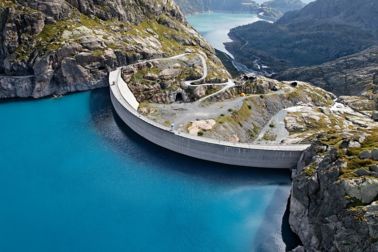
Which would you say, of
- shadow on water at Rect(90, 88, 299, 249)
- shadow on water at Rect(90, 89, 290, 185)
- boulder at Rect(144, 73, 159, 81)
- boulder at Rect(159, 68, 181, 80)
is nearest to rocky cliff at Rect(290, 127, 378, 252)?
shadow on water at Rect(90, 88, 299, 249)

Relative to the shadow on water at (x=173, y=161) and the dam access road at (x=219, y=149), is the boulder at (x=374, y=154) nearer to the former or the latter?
the shadow on water at (x=173, y=161)

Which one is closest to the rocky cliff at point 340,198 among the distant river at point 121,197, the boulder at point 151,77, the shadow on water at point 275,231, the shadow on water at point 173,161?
the shadow on water at point 275,231

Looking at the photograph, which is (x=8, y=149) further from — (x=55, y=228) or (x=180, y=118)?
(x=180, y=118)

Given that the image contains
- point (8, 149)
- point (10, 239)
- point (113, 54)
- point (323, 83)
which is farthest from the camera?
point (323, 83)

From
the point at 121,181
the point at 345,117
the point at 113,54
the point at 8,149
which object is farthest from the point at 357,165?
the point at 113,54

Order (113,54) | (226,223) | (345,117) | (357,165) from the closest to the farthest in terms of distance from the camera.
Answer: (357,165), (226,223), (345,117), (113,54)

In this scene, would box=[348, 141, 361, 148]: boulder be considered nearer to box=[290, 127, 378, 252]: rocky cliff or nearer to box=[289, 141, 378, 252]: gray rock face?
box=[290, 127, 378, 252]: rocky cliff
